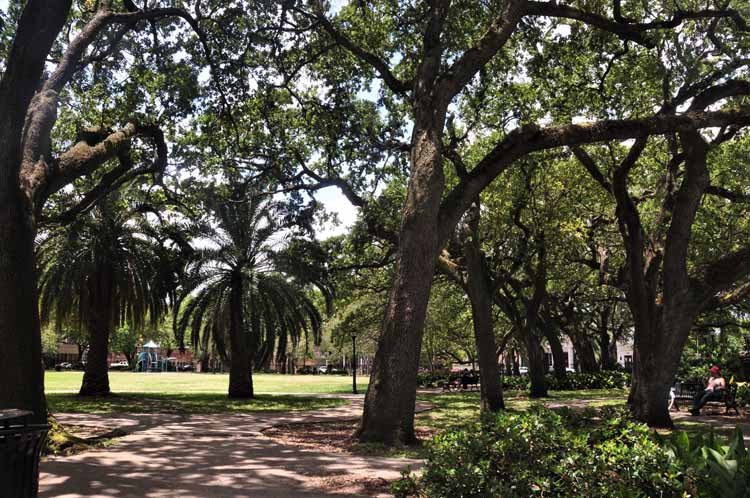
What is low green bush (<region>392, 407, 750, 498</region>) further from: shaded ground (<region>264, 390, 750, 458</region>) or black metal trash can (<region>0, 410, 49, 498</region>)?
black metal trash can (<region>0, 410, 49, 498</region>)

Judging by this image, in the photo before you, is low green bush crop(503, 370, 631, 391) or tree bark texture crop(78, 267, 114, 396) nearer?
tree bark texture crop(78, 267, 114, 396)

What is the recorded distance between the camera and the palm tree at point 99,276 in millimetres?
23500

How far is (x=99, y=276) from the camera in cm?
2411

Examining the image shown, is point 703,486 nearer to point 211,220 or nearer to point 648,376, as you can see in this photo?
point 648,376

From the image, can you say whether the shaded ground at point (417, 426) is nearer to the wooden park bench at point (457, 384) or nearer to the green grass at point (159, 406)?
the green grass at point (159, 406)

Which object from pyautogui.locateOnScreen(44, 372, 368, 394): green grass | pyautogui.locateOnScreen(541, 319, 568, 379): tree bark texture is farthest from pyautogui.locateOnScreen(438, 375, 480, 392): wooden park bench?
pyautogui.locateOnScreen(44, 372, 368, 394): green grass

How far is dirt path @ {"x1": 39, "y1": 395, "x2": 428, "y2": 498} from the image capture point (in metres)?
6.63

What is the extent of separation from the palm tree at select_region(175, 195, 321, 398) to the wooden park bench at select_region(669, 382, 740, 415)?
1370cm

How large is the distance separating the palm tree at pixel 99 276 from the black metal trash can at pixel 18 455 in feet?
68.5

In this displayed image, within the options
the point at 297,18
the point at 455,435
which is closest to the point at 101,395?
the point at 297,18

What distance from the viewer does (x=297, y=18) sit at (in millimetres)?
13914

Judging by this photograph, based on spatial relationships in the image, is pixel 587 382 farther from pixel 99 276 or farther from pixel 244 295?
pixel 99 276

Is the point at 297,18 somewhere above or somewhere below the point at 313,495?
above

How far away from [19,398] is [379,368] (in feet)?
16.7
